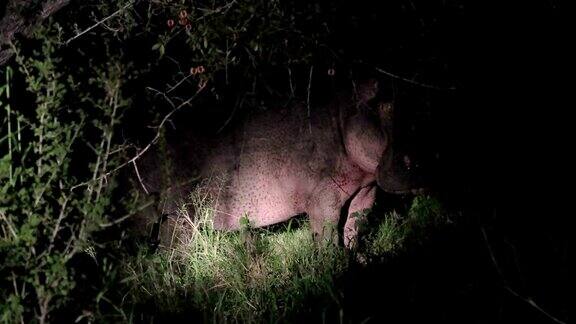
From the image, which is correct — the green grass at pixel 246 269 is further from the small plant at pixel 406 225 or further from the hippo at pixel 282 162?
the hippo at pixel 282 162

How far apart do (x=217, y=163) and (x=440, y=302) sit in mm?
1877

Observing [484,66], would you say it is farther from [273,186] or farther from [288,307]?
[288,307]

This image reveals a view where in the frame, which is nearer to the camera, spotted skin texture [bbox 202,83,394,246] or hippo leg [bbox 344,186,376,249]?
spotted skin texture [bbox 202,83,394,246]

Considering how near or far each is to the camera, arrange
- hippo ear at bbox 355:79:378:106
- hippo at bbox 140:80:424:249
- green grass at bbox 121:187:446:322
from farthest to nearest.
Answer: hippo at bbox 140:80:424:249
hippo ear at bbox 355:79:378:106
green grass at bbox 121:187:446:322

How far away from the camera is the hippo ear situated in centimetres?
356

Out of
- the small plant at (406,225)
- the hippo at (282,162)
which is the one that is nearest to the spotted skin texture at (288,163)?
the hippo at (282,162)

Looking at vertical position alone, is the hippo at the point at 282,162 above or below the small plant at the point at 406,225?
above

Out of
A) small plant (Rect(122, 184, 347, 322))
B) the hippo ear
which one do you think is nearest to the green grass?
small plant (Rect(122, 184, 347, 322))

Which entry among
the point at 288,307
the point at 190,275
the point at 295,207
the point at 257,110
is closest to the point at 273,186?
the point at 295,207

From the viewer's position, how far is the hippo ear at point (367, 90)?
11.7ft

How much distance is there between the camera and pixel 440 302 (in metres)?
2.53

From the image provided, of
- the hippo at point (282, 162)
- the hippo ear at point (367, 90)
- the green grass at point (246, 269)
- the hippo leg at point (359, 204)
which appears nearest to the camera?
the green grass at point (246, 269)

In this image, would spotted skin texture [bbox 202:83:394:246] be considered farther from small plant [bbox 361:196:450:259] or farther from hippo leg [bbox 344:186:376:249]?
small plant [bbox 361:196:450:259]

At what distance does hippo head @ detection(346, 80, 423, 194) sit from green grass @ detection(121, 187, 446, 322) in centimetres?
39
